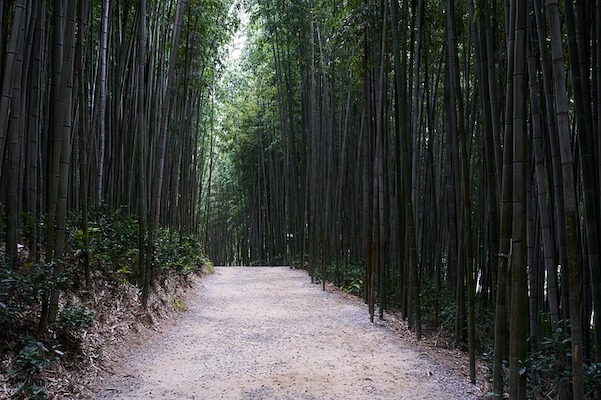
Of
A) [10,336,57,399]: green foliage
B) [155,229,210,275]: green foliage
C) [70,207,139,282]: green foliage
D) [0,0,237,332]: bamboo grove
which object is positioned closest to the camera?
[10,336,57,399]: green foliage

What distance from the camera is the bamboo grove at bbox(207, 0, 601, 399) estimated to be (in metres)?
2.38

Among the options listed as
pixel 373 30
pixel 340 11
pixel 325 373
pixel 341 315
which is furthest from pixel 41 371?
pixel 340 11

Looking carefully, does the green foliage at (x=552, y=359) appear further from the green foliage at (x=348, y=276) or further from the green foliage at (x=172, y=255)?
the green foliage at (x=348, y=276)

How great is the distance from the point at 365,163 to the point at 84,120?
3.32 m

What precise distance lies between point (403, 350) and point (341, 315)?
5.01 ft

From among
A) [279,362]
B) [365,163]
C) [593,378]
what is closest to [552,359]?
[593,378]

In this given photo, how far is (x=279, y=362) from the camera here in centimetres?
381

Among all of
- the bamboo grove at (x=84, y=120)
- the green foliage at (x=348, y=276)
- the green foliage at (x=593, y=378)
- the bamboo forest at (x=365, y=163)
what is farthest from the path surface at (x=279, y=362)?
the green foliage at (x=348, y=276)

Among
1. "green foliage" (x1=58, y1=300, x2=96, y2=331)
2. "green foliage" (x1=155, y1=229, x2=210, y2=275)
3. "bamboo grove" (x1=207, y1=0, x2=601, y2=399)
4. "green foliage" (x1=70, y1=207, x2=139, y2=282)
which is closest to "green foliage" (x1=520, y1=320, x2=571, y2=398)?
"bamboo grove" (x1=207, y1=0, x2=601, y2=399)

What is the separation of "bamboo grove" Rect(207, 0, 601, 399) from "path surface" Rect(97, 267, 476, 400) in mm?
450

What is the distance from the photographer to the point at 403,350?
4250 mm

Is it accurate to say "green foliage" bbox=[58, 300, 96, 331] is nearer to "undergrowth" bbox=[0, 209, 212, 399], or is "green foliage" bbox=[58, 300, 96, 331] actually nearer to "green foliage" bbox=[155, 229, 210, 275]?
"undergrowth" bbox=[0, 209, 212, 399]

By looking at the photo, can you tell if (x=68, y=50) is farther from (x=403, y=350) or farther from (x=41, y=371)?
(x=403, y=350)

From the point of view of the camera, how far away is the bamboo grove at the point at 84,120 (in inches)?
120
